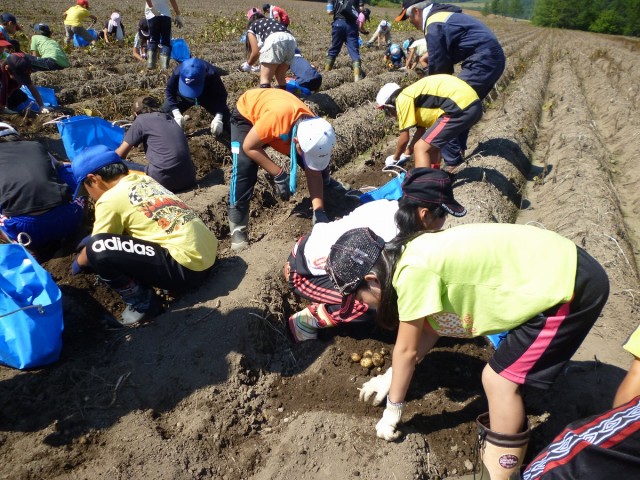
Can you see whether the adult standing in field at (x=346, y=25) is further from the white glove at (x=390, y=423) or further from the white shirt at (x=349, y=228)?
the white glove at (x=390, y=423)

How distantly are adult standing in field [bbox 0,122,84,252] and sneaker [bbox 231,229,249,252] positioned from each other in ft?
3.99

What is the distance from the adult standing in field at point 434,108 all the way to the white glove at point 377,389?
2412mm

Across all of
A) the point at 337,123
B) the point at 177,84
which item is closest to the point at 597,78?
the point at 337,123

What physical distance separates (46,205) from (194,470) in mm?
2145

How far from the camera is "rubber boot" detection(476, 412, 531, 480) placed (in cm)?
191

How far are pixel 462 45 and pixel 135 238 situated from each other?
3.86m

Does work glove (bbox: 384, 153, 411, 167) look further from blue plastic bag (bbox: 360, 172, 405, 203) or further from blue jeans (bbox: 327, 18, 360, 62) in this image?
blue jeans (bbox: 327, 18, 360, 62)

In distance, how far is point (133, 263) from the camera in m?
2.78

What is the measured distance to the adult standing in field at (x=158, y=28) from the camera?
7415 millimetres

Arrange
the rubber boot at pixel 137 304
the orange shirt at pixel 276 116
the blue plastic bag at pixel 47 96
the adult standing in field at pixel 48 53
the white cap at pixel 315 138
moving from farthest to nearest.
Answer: the adult standing in field at pixel 48 53 < the blue plastic bag at pixel 47 96 < the orange shirt at pixel 276 116 < the white cap at pixel 315 138 < the rubber boot at pixel 137 304

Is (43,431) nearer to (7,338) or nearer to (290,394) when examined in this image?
(7,338)

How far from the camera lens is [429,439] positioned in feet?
7.95

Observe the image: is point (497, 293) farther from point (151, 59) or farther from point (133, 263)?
point (151, 59)

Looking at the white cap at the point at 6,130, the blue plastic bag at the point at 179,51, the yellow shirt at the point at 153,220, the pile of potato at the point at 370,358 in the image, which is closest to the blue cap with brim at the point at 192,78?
the white cap at the point at 6,130
